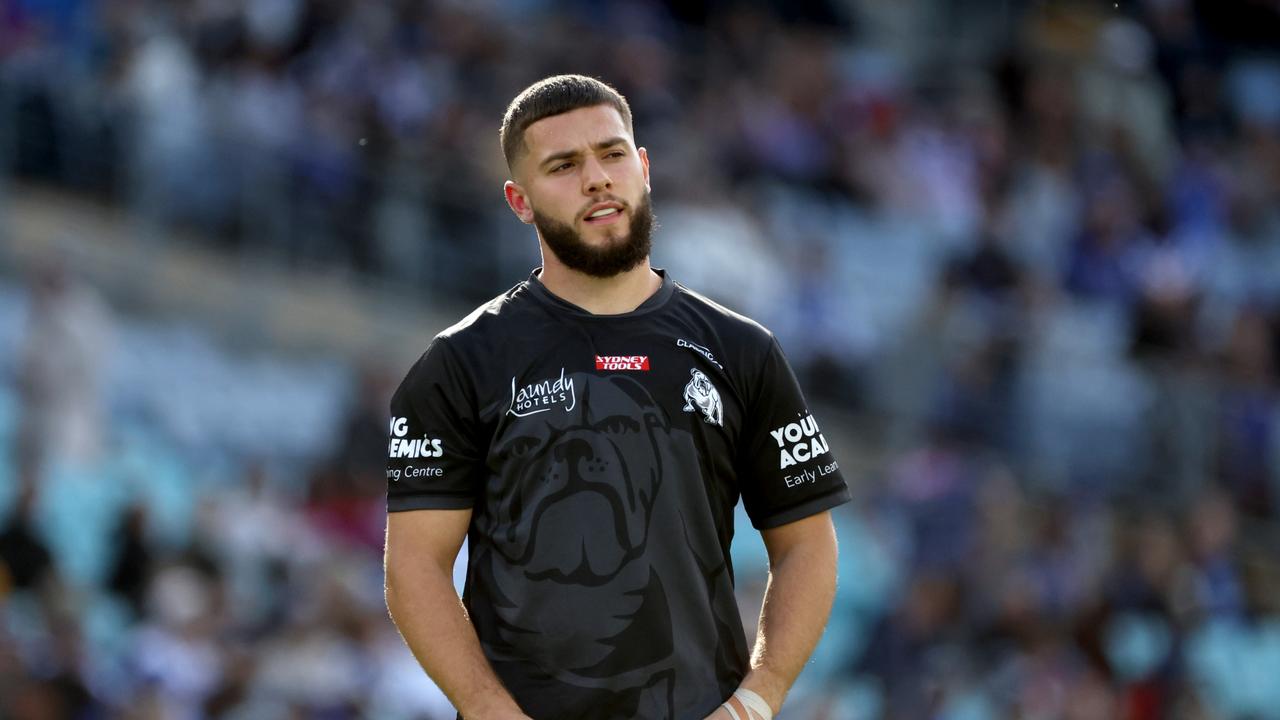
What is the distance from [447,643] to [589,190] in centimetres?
92

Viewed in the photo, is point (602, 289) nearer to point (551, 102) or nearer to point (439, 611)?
point (551, 102)

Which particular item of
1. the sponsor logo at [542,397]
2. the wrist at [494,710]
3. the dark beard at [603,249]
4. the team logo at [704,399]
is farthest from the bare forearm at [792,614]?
the dark beard at [603,249]

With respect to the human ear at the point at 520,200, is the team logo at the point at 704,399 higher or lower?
lower

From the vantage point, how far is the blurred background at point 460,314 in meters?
10.0

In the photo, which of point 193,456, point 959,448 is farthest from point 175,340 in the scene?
point 959,448

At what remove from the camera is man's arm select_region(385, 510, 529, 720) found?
3896 millimetres

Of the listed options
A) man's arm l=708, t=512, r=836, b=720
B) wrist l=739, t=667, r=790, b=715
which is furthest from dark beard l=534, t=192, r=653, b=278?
wrist l=739, t=667, r=790, b=715

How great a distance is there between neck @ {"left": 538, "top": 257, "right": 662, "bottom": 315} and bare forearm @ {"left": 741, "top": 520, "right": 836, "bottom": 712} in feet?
1.98

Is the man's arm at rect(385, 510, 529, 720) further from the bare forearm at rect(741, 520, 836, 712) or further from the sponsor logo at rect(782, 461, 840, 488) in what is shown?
the sponsor logo at rect(782, 461, 840, 488)

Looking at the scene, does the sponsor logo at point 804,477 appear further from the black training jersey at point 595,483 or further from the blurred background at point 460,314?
the blurred background at point 460,314

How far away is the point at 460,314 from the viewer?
12633 mm

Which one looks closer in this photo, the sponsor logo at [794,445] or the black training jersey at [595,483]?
the black training jersey at [595,483]

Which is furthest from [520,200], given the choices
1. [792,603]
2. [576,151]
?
[792,603]

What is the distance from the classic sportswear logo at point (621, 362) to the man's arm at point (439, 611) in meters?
0.39
